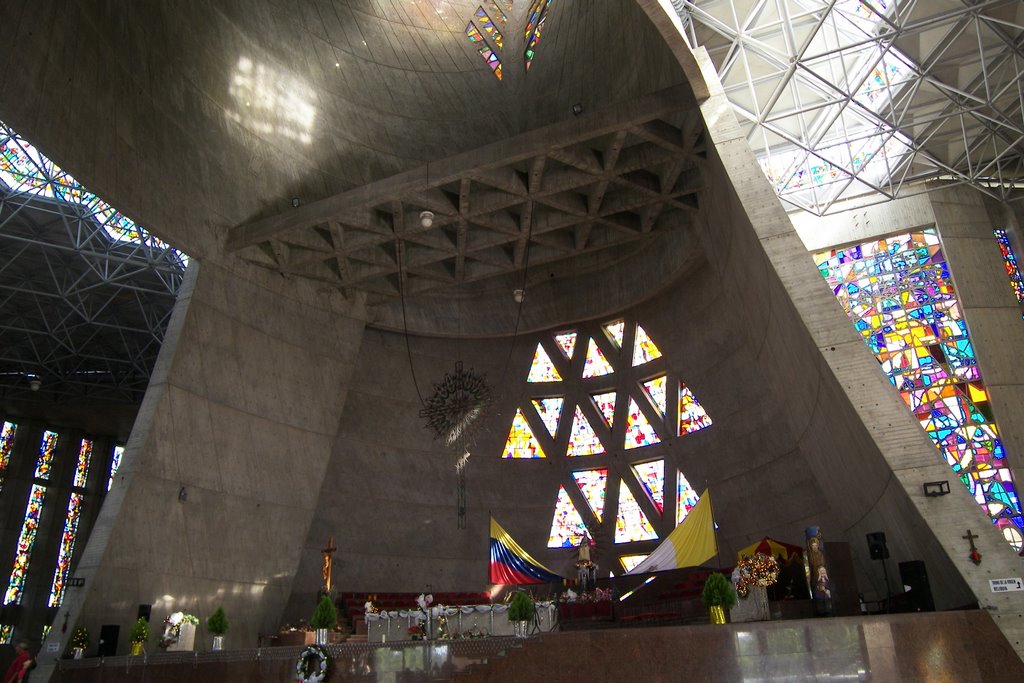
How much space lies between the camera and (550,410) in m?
21.5

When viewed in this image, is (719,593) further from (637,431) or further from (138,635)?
(637,431)

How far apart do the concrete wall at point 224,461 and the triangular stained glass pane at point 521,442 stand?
4878mm

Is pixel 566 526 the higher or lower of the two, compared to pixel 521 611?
higher

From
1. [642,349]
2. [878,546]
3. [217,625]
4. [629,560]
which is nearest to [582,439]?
[642,349]

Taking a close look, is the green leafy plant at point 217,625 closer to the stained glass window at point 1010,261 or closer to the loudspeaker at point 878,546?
the loudspeaker at point 878,546

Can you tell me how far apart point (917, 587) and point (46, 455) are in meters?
27.5

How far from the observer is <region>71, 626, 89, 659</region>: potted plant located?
→ 12359 millimetres

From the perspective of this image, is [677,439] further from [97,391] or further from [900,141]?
[97,391]

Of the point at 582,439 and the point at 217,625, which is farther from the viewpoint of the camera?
the point at 582,439

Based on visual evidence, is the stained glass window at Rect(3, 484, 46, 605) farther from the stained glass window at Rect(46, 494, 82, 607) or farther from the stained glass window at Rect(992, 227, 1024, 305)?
the stained glass window at Rect(992, 227, 1024, 305)

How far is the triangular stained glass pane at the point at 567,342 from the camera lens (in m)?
21.5

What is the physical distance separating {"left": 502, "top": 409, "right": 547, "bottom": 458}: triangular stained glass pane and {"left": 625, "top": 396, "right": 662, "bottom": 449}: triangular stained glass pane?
8.05 feet

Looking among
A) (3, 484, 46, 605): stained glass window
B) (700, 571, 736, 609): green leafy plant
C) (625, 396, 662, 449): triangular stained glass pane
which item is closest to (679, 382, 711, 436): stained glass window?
(625, 396, 662, 449): triangular stained glass pane

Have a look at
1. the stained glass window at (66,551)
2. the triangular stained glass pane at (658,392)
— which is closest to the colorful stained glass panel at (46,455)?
the stained glass window at (66,551)
